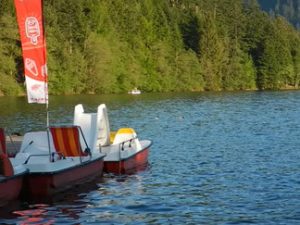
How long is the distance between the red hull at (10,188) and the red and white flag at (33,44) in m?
3.15

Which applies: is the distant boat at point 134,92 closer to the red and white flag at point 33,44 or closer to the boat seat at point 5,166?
the red and white flag at point 33,44

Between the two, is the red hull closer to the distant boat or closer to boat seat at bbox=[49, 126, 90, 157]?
boat seat at bbox=[49, 126, 90, 157]

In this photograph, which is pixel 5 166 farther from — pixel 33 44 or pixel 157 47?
pixel 157 47

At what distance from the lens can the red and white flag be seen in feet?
68.2

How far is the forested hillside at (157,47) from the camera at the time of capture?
373 feet

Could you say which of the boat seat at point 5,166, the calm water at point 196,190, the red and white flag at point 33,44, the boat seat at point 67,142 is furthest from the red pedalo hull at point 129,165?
the boat seat at point 5,166

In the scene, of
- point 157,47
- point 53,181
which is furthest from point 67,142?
point 157,47

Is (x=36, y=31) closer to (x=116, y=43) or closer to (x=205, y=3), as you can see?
(x=116, y=43)

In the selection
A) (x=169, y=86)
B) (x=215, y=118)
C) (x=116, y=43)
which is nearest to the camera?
(x=215, y=118)

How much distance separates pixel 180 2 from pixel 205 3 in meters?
7.91

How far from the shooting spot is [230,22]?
17538 cm

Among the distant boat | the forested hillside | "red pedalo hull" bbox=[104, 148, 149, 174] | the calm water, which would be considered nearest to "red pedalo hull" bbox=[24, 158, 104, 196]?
the calm water

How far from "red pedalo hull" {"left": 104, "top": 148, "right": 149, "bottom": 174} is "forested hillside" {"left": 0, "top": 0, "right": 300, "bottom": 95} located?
75.0 meters

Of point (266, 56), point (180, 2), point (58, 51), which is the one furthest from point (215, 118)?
point (180, 2)
